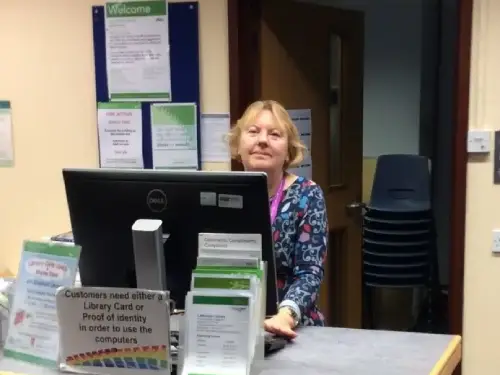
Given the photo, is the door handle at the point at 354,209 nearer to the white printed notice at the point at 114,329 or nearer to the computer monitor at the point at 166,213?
the computer monitor at the point at 166,213

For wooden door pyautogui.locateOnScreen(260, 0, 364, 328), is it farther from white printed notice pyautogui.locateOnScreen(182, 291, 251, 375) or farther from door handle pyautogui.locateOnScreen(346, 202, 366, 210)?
white printed notice pyautogui.locateOnScreen(182, 291, 251, 375)

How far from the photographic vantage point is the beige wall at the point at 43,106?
310 centimetres

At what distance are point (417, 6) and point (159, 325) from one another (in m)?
4.20

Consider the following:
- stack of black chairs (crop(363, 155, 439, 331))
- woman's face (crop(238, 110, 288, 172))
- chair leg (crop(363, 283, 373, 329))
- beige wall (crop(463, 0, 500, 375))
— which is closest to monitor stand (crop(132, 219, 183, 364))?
woman's face (crop(238, 110, 288, 172))

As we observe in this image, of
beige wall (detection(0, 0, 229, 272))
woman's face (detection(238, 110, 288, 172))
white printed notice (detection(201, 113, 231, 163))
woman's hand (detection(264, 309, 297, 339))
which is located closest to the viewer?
woman's hand (detection(264, 309, 297, 339))

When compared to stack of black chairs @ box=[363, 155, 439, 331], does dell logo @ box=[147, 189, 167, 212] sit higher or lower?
higher

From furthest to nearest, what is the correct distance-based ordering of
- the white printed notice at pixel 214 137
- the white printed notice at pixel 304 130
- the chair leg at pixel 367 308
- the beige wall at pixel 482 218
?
the chair leg at pixel 367 308 → the white printed notice at pixel 304 130 → the white printed notice at pixel 214 137 → the beige wall at pixel 482 218

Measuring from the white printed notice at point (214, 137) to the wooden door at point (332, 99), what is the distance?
0.80ft

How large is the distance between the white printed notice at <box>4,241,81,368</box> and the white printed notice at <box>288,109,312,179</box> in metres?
1.81

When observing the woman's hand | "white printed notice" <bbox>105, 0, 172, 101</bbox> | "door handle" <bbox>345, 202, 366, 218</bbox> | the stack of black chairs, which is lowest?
the stack of black chairs

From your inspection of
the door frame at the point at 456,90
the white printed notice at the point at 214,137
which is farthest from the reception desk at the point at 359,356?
the white printed notice at the point at 214,137

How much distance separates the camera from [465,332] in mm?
2754

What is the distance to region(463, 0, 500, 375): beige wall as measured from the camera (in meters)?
2.59

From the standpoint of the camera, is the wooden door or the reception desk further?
the wooden door
